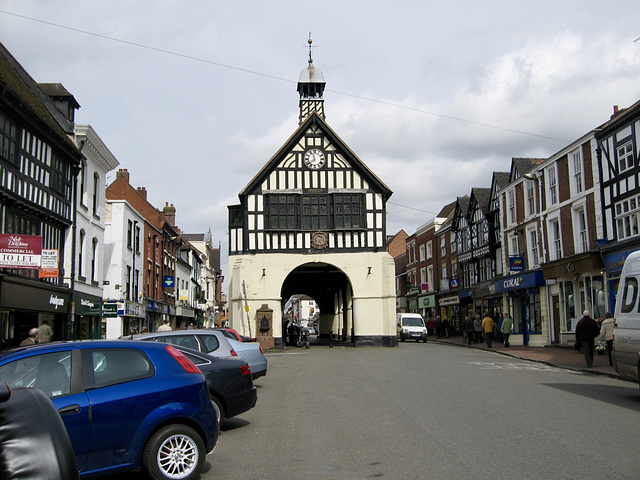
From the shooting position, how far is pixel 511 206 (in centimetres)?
3691

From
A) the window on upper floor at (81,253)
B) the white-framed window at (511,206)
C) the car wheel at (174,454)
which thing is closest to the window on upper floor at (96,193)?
the window on upper floor at (81,253)

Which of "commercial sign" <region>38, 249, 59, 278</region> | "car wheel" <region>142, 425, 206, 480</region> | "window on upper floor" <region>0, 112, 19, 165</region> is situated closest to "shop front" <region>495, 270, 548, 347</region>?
"commercial sign" <region>38, 249, 59, 278</region>

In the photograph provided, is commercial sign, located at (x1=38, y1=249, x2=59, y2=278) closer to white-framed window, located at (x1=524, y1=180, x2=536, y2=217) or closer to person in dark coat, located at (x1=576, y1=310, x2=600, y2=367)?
person in dark coat, located at (x1=576, y1=310, x2=600, y2=367)

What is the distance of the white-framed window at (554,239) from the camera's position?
30.7 m

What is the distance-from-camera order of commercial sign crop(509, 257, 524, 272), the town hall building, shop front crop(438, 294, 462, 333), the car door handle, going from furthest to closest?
shop front crop(438, 294, 462, 333)
the town hall building
commercial sign crop(509, 257, 524, 272)
the car door handle

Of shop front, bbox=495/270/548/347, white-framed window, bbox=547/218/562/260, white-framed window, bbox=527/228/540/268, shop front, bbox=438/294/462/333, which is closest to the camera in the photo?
white-framed window, bbox=547/218/562/260

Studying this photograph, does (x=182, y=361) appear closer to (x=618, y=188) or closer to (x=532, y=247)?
(x=618, y=188)

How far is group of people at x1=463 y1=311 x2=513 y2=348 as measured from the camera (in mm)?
30531

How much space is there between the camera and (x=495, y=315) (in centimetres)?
4053

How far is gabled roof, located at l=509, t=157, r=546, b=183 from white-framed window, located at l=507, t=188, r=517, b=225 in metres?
0.83

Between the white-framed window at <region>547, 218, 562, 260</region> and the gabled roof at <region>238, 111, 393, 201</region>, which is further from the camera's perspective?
the gabled roof at <region>238, 111, 393, 201</region>

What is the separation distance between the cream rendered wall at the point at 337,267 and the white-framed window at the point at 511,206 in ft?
24.9

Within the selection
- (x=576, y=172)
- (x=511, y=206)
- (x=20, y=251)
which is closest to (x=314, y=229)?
(x=511, y=206)

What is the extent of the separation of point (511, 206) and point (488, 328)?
941 centimetres
